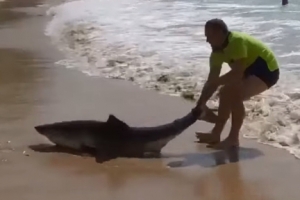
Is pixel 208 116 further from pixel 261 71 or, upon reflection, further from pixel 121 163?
pixel 121 163

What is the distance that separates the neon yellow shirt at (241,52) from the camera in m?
6.05

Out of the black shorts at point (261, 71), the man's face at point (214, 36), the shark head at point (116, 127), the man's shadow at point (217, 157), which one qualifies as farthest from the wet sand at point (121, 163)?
the man's face at point (214, 36)

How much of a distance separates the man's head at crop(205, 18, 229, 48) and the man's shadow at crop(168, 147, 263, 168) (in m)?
1.08

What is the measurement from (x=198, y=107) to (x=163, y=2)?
19.2 meters

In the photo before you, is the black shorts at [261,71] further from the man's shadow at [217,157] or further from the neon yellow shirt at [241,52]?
the man's shadow at [217,157]

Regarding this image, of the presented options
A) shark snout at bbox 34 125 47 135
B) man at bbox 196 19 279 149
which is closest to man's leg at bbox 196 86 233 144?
man at bbox 196 19 279 149

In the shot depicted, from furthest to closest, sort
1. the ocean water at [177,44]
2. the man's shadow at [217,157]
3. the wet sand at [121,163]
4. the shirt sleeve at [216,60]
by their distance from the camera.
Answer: the ocean water at [177,44] → the shirt sleeve at [216,60] → the man's shadow at [217,157] → the wet sand at [121,163]

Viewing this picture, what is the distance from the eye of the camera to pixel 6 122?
7.12m

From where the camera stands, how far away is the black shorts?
20.8ft

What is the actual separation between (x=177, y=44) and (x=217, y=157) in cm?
737

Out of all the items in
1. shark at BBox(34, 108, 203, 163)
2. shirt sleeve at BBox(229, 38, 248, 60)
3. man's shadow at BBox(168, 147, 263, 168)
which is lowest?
man's shadow at BBox(168, 147, 263, 168)

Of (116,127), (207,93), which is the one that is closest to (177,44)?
(207,93)

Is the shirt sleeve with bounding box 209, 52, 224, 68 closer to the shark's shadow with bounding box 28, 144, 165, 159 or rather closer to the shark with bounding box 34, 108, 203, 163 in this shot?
the shark with bounding box 34, 108, 203, 163

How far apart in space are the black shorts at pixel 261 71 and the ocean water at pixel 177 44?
661 millimetres
